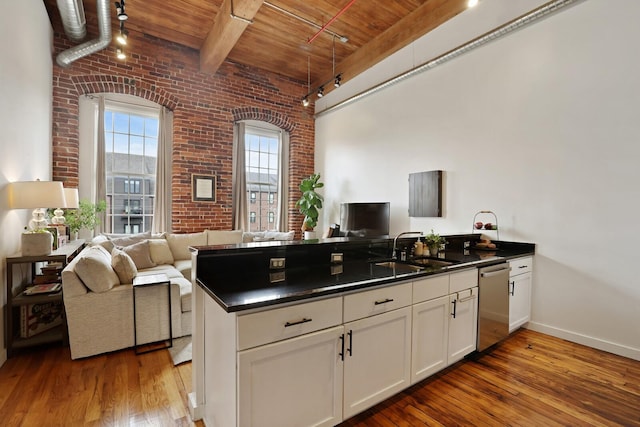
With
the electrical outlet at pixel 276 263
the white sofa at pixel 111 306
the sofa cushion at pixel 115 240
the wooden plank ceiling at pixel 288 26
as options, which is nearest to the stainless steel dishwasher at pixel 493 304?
the electrical outlet at pixel 276 263

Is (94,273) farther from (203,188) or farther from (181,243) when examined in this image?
(203,188)

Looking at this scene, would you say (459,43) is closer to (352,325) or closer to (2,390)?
(352,325)

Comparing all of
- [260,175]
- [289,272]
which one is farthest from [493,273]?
[260,175]

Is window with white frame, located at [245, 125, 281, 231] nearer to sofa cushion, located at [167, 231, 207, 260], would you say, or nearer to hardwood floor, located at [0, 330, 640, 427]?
sofa cushion, located at [167, 231, 207, 260]

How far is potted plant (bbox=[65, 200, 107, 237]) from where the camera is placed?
4.00 m

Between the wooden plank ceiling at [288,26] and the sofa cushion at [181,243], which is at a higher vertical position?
the wooden plank ceiling at [288,26]

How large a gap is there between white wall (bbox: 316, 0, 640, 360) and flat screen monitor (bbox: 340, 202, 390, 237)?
0.66 metres

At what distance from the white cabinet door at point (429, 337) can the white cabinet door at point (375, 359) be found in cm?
8

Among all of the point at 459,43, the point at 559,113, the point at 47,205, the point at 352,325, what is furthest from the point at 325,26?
the point at 352,325

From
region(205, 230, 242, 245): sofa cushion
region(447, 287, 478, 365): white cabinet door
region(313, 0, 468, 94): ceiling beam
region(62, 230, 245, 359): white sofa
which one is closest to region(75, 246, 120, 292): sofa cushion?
region(62, 230, 245, 359): white sofa

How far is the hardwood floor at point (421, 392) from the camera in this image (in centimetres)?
184

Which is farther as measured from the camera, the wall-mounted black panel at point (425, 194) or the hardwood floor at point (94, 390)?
the wall-mounted black panel at point (425, 194)

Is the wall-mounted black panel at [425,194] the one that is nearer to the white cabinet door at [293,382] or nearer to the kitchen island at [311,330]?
the kitchen island at [311,330]

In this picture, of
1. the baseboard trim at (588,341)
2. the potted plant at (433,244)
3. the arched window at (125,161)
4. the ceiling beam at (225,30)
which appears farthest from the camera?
the arched window at (125,161)
